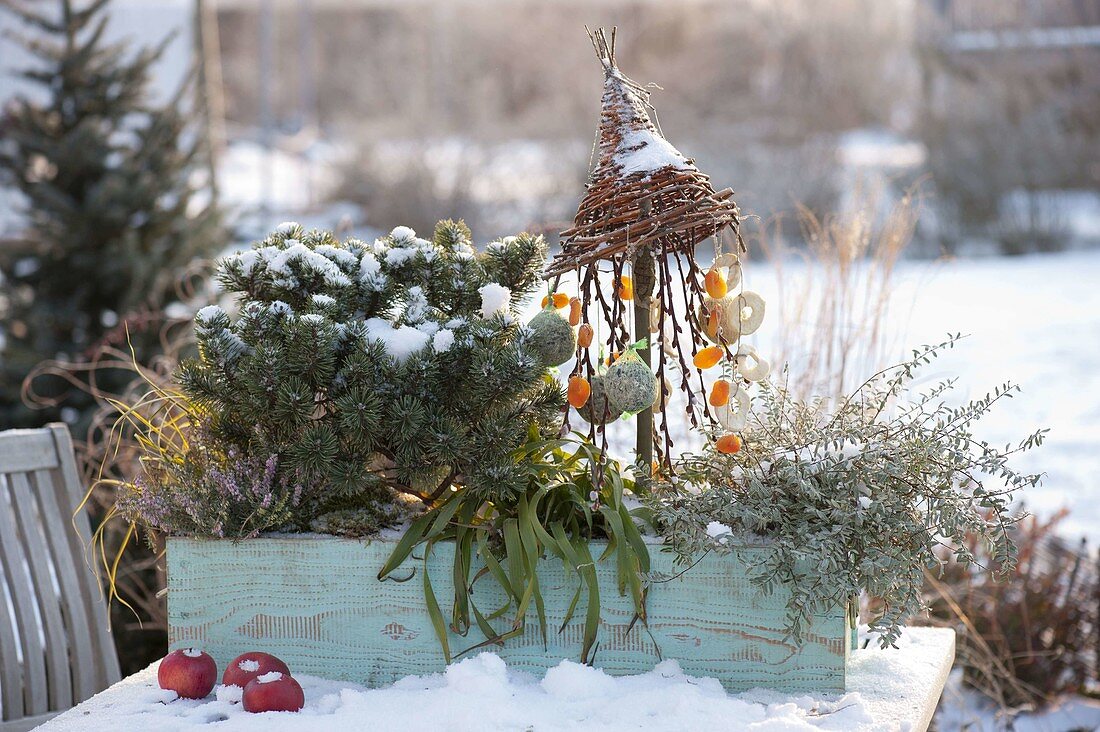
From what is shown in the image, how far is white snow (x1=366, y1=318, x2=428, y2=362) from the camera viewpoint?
1.43 meters

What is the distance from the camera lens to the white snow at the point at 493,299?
4.99 ft

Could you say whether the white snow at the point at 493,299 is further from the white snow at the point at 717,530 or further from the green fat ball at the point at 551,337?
the white snow at the point at 717,530

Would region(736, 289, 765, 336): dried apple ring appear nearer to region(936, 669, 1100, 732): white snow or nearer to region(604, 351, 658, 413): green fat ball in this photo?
region(604, 351, 658, 413): green fat ball

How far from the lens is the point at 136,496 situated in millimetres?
→ 1522

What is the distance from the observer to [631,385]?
1.44 meters

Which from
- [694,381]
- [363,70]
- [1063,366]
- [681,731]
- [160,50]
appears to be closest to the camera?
[681,731]

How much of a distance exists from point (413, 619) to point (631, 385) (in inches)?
17.0

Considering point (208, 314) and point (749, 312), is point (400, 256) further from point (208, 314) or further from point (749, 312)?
point (749, 312)

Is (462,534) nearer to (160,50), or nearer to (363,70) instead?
(160,50)

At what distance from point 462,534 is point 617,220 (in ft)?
1.53

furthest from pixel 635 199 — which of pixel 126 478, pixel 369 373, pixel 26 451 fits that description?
pixel 126 478

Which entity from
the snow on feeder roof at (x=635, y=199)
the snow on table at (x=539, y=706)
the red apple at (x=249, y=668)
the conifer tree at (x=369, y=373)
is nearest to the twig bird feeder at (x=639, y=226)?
the snow on feeder roof at (x=635, y=199)

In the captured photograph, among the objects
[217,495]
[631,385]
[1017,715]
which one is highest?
→ [631,385]

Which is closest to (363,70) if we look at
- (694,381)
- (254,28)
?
(254,28)
